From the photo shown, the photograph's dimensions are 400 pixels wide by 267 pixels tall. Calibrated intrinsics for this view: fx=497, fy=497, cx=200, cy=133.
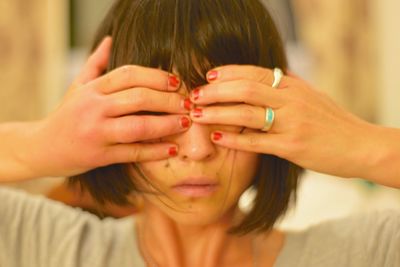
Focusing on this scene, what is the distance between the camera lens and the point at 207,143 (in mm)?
801

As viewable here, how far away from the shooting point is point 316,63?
2.39 meters

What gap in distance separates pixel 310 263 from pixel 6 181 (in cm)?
61

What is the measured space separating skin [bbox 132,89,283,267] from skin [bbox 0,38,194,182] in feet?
0.13

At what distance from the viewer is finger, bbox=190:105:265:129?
0.76 meters

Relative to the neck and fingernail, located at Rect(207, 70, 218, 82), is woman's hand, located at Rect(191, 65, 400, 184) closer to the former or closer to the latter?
fingernail, located at Rect(207, 70, 218, 82)

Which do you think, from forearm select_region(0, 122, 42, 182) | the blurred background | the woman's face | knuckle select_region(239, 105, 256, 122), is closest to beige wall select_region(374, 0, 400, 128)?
the blurred background

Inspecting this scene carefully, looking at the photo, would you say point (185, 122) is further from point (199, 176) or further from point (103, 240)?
point (103, 240)

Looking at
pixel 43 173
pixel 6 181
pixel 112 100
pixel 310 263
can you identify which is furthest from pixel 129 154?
pixel 310 263

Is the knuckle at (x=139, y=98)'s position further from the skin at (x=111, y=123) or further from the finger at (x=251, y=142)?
the finger at (x=251, y=142)

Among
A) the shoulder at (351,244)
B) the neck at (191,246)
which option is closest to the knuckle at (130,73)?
the neck at (191,246)

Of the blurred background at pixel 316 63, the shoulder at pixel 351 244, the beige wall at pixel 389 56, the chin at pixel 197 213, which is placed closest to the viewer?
the chin at pixel 197 213

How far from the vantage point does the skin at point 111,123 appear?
2.49 ft

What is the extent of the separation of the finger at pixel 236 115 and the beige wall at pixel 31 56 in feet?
6.59

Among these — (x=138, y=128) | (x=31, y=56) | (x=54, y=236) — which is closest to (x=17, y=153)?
(x=54, y=236)
